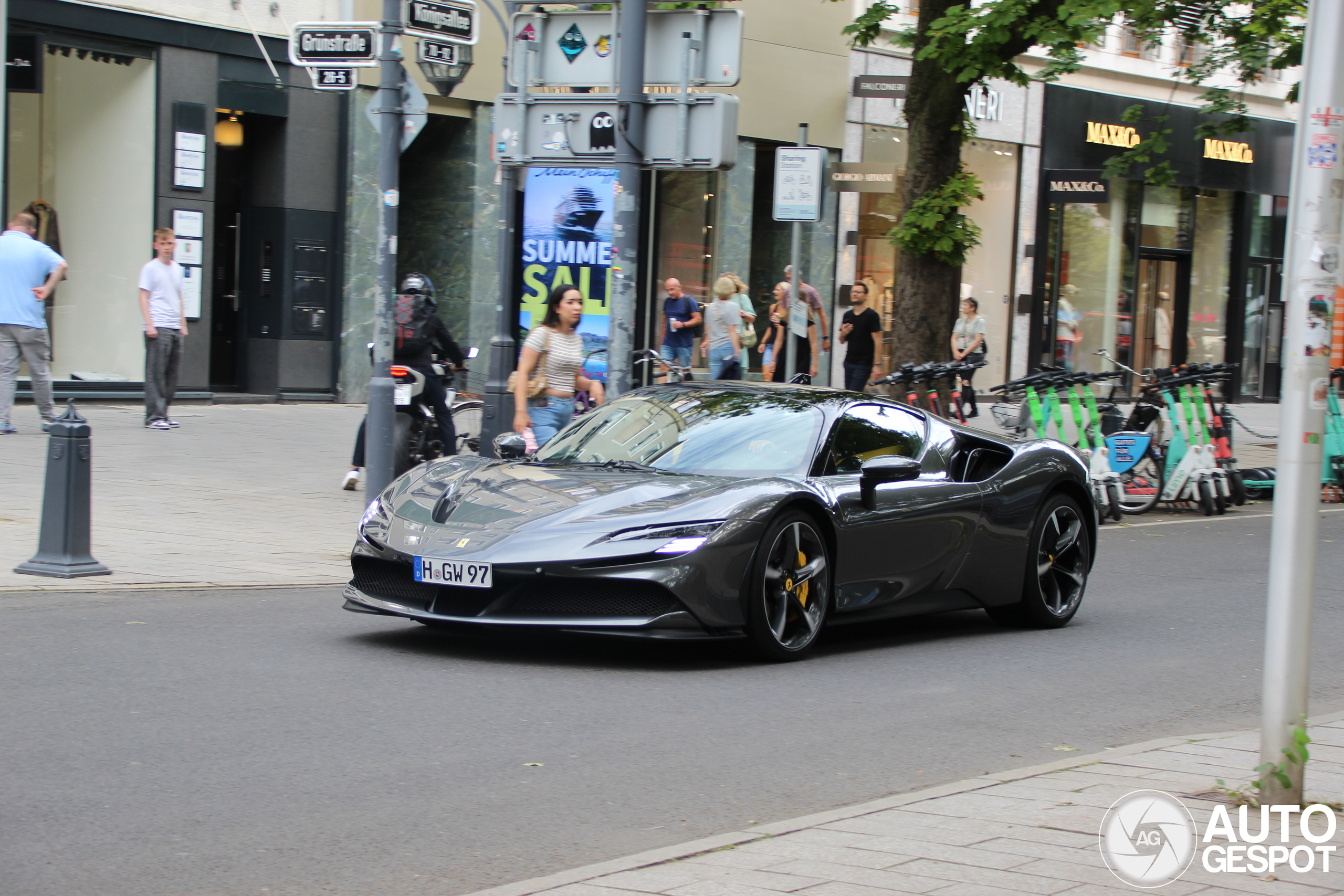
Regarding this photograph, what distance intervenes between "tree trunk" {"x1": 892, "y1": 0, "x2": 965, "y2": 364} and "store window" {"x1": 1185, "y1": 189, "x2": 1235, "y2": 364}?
17.9 metres

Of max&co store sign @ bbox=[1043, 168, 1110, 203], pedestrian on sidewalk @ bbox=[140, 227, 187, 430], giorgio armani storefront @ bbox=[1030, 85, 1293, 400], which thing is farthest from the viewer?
giorgio armani storefront @ bbox=[1030, 85, 1293, 400]

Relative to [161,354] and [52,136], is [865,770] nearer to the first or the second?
[161,354]

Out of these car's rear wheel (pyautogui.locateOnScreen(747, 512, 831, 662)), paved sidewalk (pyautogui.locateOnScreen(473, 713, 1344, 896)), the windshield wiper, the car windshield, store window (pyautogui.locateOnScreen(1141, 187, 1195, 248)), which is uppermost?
store window (pyautogui.locateOnScreen(1141, 187, 1195, 248))

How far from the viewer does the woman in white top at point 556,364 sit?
39.3 ft

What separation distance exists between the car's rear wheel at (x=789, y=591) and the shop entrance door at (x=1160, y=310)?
2555 cm

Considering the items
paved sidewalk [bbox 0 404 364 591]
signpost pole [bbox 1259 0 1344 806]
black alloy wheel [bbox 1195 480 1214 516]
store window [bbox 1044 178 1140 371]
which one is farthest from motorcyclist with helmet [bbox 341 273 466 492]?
store window [bbox 1044 178 1140 371]

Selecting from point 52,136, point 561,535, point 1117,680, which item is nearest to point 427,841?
point 561,535

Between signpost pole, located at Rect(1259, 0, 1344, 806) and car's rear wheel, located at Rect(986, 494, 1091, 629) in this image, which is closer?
signpost pole, located at Rect(1259, 0, 1344, 806)

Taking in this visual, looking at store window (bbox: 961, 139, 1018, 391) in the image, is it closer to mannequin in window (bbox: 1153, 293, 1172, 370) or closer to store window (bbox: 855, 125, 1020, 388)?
store window (bbox: 855, 125, 1020, 388)

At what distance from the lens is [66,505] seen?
888 centimetres

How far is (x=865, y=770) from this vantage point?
19.0 feet

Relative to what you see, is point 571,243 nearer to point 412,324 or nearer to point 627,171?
point 412,324

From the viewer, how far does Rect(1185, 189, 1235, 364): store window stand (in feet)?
109

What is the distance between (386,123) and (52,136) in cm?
911
